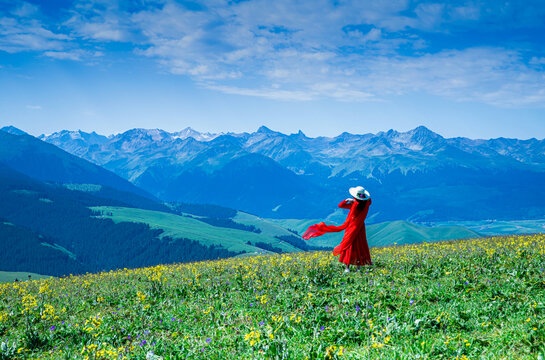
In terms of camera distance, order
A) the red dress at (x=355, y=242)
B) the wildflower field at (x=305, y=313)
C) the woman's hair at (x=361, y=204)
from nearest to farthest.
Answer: the wildflower field at (x=305, y=313) → the red dress at (x=355, y=242) → the woman's hair at (x=361, y=204)

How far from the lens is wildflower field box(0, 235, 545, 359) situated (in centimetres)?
672

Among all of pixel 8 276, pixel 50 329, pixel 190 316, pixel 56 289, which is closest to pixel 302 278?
pixel 190 316

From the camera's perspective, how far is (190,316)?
9742 mm

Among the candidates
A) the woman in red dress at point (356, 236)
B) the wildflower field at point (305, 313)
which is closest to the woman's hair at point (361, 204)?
the woman in red dress at point (356, 236)

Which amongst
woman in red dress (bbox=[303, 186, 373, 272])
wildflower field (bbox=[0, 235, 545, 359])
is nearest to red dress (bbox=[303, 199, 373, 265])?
woman in red dress (bbox=[303, 186, 373, 272])

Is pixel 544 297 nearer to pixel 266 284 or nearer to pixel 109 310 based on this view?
pixel 266 284

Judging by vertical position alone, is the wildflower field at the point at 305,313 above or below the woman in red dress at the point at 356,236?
below

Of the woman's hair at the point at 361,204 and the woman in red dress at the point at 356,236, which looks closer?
the woman in red dress at the point at 356,236

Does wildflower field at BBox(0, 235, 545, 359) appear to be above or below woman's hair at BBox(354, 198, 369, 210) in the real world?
below

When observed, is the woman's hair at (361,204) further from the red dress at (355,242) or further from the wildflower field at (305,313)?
the wildflower field at (305,313)

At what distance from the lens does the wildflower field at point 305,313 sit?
6723mm

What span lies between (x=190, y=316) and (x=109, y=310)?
332 cm

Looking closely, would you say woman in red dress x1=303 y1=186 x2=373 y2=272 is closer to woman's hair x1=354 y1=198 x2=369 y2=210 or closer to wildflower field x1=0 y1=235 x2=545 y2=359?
woman's hair x1=354 y1=198 x2=369 y2=210

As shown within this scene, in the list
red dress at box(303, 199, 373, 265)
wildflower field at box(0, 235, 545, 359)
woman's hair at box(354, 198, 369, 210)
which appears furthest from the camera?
woman's hair at box(354, 198, 369, 210)
